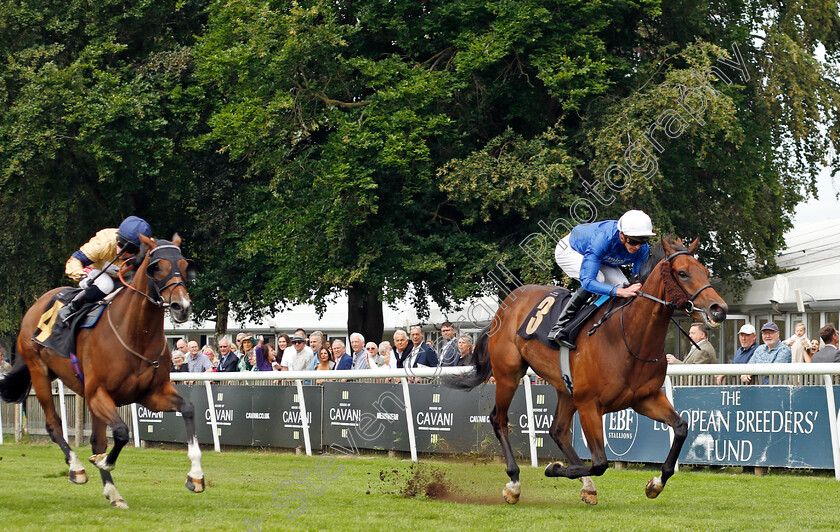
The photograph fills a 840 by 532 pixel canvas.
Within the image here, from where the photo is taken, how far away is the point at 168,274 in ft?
23.9

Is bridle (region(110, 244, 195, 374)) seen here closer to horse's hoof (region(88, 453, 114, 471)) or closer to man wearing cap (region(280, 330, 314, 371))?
horse's hoof (region(88, 453, 114, 471))

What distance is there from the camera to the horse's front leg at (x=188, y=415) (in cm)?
718

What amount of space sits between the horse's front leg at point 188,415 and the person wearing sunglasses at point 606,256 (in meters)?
2.63

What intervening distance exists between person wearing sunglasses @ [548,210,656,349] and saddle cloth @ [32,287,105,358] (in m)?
3.45

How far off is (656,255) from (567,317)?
0.84 m

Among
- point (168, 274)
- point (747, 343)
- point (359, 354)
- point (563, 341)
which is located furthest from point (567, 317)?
point (359, 354)

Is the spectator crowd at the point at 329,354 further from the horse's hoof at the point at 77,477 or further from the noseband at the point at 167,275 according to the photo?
the horse's hoof at the point at 77,477

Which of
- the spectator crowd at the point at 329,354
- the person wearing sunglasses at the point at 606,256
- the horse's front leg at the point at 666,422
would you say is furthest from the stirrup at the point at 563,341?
the spectator crowd at the point at 329,354

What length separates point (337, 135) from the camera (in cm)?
1805

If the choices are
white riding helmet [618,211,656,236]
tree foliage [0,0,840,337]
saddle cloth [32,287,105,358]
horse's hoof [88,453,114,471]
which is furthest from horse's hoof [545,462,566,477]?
tree foliage [0,0,840,337]

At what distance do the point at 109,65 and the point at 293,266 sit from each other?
5794 mm

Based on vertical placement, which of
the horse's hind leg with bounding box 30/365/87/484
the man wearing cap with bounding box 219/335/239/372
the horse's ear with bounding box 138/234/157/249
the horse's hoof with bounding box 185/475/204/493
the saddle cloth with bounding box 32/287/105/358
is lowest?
the horse's hoof with bounding box 185/475/204/493

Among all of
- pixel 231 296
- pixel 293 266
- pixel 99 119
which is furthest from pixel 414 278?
pixel 99 119

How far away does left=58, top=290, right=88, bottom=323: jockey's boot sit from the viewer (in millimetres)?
8062
